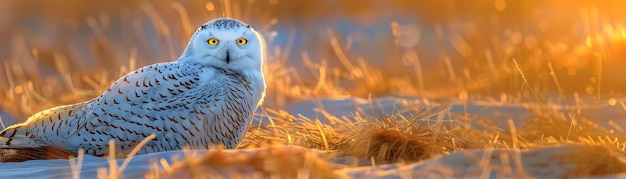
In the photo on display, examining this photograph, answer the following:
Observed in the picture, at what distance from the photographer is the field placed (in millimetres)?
4031

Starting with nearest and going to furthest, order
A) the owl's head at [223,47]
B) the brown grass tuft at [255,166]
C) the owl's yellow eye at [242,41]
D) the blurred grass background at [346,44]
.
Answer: the brown grass tuft at [255,166], the owl's head at [223,47], the owl's yellow eye at [242,41], the blurred grass background at [346,44]

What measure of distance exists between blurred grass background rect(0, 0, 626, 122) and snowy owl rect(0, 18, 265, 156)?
9.37 ft

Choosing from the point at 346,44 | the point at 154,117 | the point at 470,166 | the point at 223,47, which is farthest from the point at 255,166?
the point at 346,44

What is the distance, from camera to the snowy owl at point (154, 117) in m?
5.29

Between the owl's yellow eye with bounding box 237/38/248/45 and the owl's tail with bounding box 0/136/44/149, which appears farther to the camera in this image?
the owl's yellow eye with bounding box 237/38/248/45

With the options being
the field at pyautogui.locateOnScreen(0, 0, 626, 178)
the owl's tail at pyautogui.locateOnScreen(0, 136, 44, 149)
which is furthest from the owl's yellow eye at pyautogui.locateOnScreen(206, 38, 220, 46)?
the owl's tail at pyautogui.locateOnScreen(0, 136, 44, 149)

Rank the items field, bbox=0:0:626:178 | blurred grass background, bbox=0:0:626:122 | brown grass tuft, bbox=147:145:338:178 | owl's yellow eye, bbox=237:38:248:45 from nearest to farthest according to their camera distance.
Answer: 1. brown grass tuft, bbox=147:145:338:178
2. field, bbox=0:0:626:178
3. owl's yellow eye, bbox=237:38:248:45
4. blurred grass background, bbox=0:0:626:122

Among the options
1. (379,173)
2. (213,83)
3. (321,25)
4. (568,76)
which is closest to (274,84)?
(568,76)

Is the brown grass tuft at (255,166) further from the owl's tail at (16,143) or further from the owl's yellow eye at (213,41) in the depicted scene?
the owl's yellow eye at (213,41)

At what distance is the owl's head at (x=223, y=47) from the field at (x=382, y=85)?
18.0 inches

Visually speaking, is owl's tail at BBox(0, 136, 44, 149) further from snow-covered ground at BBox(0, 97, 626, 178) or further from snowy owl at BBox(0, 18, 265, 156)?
snow-covered ground at BBox(0, 97, 626, 178)

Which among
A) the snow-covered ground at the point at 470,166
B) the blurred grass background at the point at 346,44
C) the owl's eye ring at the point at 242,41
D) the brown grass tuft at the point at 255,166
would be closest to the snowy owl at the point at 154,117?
the owl's eye ring at the point at 242,41

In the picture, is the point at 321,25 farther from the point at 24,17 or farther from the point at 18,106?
Result: the point at 18,106

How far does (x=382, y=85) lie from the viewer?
31.9ft
